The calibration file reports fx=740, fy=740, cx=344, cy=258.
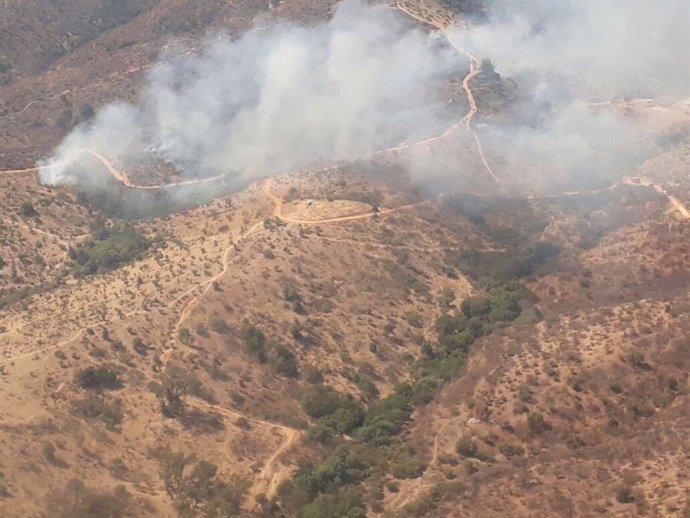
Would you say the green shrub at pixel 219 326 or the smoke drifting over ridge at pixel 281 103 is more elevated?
the smoke drifting over ridge at pixel 281 103

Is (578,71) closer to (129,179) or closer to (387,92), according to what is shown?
(387,92)

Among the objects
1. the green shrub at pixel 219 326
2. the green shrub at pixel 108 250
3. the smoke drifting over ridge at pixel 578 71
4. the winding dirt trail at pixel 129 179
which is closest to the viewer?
the green shrub at pixel 219 326

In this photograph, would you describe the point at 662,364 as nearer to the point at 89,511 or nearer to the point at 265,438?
the point at 265,438

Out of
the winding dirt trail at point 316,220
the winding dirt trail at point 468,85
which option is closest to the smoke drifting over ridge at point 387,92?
the winding dirt trail at point 468,85

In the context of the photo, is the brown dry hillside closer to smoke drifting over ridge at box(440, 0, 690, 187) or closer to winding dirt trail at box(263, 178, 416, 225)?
winding dirt trail at box(263, 178, 416, 225)

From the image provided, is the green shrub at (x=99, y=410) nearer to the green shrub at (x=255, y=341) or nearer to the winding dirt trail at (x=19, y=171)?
the green shrub at (x=255, y=341)

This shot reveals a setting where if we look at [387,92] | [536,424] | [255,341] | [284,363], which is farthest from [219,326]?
[387,92]

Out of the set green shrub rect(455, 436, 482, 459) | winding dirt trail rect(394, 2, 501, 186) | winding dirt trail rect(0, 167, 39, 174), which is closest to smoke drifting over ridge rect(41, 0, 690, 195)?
winding dirt trail rect(394, 2, 501, 186)

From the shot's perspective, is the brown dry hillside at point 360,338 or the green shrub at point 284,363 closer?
the brown dry hillside at point 360,338

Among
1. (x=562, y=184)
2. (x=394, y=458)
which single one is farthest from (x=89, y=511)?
(x=562, y=184)
